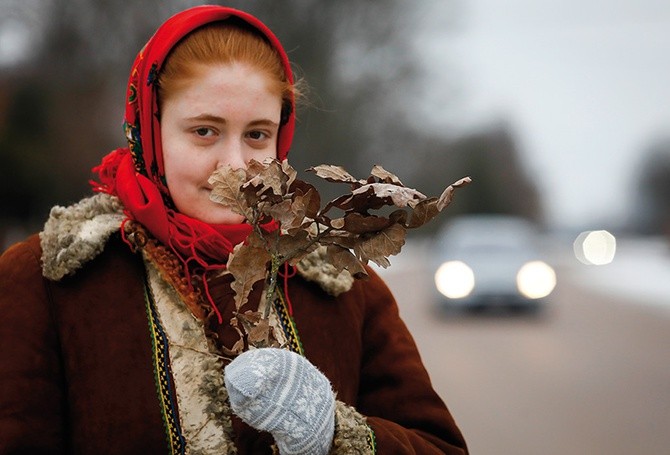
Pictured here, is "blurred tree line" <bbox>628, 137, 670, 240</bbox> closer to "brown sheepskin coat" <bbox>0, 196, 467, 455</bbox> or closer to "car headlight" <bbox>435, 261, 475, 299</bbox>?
"car headlight" <bbox>435, 261, 475, 299</bbox>

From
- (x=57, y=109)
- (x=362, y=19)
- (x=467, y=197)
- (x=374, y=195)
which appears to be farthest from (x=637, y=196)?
(x=374, y=195)

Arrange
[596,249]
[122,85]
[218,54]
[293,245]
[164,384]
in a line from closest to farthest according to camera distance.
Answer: [293,245]
[164,384]
[218,54]
[122,85]
[596,249]

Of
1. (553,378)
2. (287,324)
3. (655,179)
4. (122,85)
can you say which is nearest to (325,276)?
(287,324)

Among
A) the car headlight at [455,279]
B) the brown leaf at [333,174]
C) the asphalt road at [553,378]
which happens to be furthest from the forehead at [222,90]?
the car headlight at [455,279]

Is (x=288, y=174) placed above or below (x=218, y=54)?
below

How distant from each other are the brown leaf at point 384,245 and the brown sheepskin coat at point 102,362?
30 centimetres

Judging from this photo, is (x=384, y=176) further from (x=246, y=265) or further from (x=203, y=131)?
(x=203, y=131)

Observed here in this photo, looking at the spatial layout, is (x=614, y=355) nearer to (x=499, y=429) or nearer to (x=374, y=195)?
(x=499, y=429)

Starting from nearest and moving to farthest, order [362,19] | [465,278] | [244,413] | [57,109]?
[244,413], [465,278], [57,109], [362,19]

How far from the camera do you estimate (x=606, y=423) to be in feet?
20.4

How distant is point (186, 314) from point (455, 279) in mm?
11043

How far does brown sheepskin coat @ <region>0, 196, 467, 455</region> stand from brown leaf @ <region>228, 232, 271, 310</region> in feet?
0.67

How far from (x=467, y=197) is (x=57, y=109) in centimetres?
4361

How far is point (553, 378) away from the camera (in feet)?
26.5
